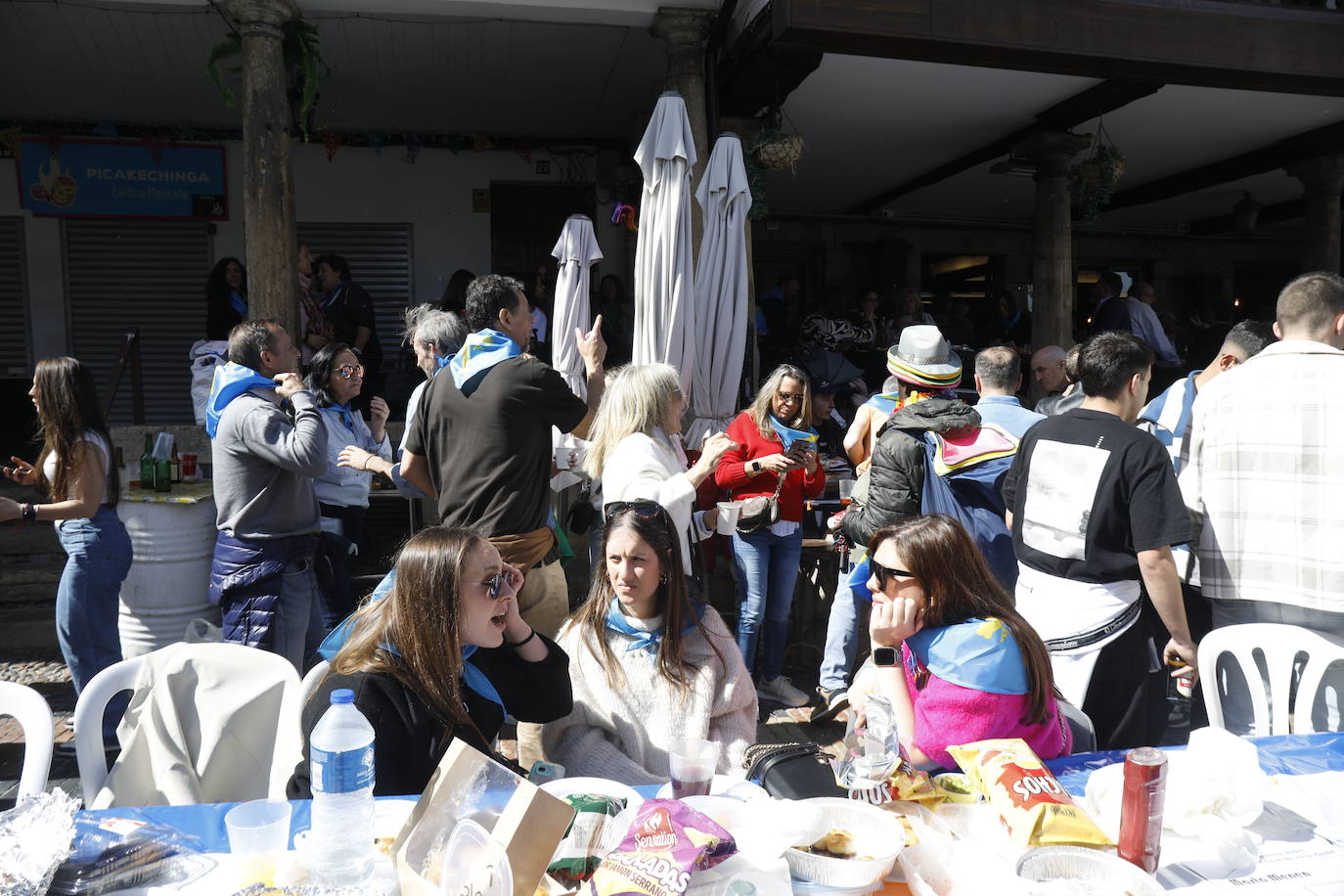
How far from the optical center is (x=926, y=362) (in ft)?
12.9

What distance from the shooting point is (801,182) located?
1045 cm

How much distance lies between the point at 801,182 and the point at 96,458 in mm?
8265

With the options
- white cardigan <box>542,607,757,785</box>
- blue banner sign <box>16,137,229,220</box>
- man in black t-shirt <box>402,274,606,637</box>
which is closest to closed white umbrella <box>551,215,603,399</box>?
man in black t-shirt <box>402,274,606,637</box>

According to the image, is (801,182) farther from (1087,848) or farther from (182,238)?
(1087,848)

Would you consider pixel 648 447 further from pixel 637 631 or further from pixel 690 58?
pixel 690 58

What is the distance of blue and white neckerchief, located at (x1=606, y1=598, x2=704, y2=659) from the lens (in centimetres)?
267

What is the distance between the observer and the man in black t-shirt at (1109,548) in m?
2.86

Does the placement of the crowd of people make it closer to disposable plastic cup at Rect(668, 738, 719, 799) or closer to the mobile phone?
the mobile phone

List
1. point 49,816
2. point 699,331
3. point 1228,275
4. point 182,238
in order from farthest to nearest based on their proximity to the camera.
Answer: point 1228,275
point 182,238
point 699,331
point 49,816

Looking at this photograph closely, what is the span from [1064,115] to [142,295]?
349 inches

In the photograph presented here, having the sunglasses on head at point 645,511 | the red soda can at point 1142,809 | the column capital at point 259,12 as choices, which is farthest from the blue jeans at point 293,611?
the column capital at point 259,12

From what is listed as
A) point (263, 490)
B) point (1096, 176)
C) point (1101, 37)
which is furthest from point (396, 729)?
point (1096, 176)

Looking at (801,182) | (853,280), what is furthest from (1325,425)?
(853,280)

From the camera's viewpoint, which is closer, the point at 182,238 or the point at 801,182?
the point at 182,238
